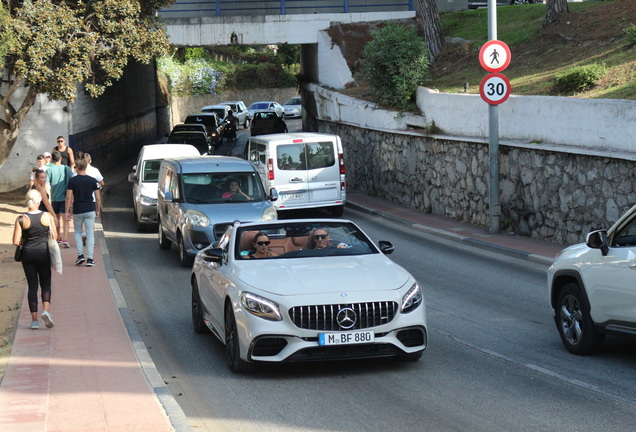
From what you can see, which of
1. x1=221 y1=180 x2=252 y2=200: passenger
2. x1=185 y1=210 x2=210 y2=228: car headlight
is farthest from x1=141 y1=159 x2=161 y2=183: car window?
x1=185 y1=210 x2=210 y2=228: car headlight

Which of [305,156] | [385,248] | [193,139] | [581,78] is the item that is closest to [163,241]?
[305,156]

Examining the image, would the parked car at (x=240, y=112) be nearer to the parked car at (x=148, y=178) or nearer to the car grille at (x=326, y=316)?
the parked car at (x=148, y=178)

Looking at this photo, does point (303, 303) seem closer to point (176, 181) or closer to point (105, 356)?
point (105, 356)

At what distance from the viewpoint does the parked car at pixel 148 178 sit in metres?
21.9

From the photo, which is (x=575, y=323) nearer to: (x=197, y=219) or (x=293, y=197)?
(x=197, y=219)

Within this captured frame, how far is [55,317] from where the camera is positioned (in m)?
12.3

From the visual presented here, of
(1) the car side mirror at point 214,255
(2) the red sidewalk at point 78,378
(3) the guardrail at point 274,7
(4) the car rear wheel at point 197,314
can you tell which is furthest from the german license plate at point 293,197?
(3) the guardrail at point 274,7

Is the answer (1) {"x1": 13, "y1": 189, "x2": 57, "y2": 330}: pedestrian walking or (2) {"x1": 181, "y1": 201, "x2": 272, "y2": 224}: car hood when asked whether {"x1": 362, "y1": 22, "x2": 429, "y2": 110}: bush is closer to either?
(2) {"x1": 181, "y1": 201, "x2": 272, "y2": 224}: car hood

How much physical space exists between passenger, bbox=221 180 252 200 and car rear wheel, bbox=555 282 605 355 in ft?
28.4

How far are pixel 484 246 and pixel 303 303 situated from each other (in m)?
10.5

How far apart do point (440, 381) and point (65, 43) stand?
17.2 m

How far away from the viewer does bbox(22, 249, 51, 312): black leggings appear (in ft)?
37.5

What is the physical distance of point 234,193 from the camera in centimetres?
1773

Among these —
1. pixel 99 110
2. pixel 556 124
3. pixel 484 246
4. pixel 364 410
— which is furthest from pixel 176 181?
pixel 99 110
